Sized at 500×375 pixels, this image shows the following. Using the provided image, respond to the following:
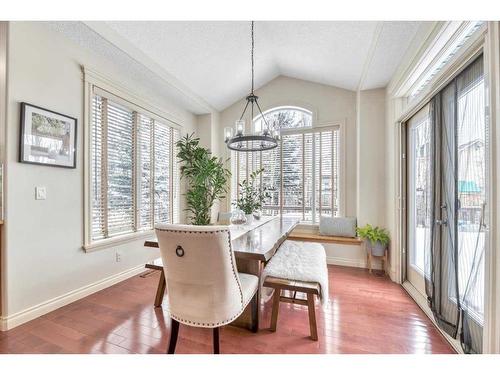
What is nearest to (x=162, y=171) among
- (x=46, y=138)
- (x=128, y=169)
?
(x=128, y=169)

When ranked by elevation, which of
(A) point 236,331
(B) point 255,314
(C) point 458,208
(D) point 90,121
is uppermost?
(D) point 90,121

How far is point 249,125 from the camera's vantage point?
14.2ft

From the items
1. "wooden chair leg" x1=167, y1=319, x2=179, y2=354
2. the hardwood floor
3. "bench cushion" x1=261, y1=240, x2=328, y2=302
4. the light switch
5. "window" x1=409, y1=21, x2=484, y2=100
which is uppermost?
"window" x1=409, y1=21, x2=484, y2=100

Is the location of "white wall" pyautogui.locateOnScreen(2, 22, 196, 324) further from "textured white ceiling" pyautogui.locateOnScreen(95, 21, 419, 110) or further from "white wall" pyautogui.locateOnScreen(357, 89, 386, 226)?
"white wall" pyautogui.locateOnScreen(357, 89, 386, 226)

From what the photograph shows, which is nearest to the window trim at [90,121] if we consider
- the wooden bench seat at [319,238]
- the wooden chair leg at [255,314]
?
the wooden chair leg at [255,314]

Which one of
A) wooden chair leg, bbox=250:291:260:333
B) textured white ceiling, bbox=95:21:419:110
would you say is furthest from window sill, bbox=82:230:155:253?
textured white ceiling, bbox=95:21:419:110

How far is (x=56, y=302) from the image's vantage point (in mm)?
2148

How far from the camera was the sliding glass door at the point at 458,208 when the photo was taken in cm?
146

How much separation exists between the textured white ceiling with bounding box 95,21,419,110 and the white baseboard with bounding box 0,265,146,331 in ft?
8.80

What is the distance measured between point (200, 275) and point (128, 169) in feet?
7.43

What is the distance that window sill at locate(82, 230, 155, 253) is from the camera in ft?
8.10

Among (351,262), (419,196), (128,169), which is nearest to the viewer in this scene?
(419,196)

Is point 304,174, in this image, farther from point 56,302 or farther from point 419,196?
point 56,302
